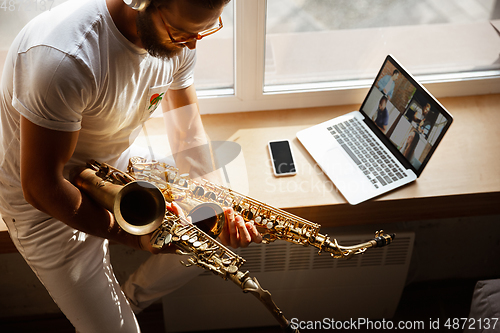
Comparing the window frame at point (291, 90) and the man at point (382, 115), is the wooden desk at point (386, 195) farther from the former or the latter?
the man at point (382, 115)

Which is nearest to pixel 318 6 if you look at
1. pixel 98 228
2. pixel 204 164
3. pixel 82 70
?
pixel 204 164

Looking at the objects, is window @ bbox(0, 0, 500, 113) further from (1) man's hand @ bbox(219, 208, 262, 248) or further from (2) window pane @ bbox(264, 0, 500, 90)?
(1) man's hand @ bbox(219, 208, 262, 248)

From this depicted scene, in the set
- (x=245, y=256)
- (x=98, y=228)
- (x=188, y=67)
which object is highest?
(x=188, y=67)

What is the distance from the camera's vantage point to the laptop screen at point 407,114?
143cm

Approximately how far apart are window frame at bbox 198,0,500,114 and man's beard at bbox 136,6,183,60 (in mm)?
612

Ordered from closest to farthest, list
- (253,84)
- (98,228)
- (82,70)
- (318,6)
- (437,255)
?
(82,70) → (98,228) → (318,6) → (253,84) → (437,255)

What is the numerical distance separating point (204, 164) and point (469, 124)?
1125 mm

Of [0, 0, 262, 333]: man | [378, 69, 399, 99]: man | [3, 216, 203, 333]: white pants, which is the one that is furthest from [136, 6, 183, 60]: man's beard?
[378, 69, 399, 99]: man

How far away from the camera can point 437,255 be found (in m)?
1.98

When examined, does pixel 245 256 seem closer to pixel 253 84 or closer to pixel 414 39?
pixel 253 84

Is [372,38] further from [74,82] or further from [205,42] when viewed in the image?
[74,82]

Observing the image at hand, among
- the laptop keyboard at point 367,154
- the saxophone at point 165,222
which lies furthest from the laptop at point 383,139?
the saxophone at point 165,222

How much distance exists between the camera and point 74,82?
3.17 feet

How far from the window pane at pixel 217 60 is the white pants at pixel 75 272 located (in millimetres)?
782
